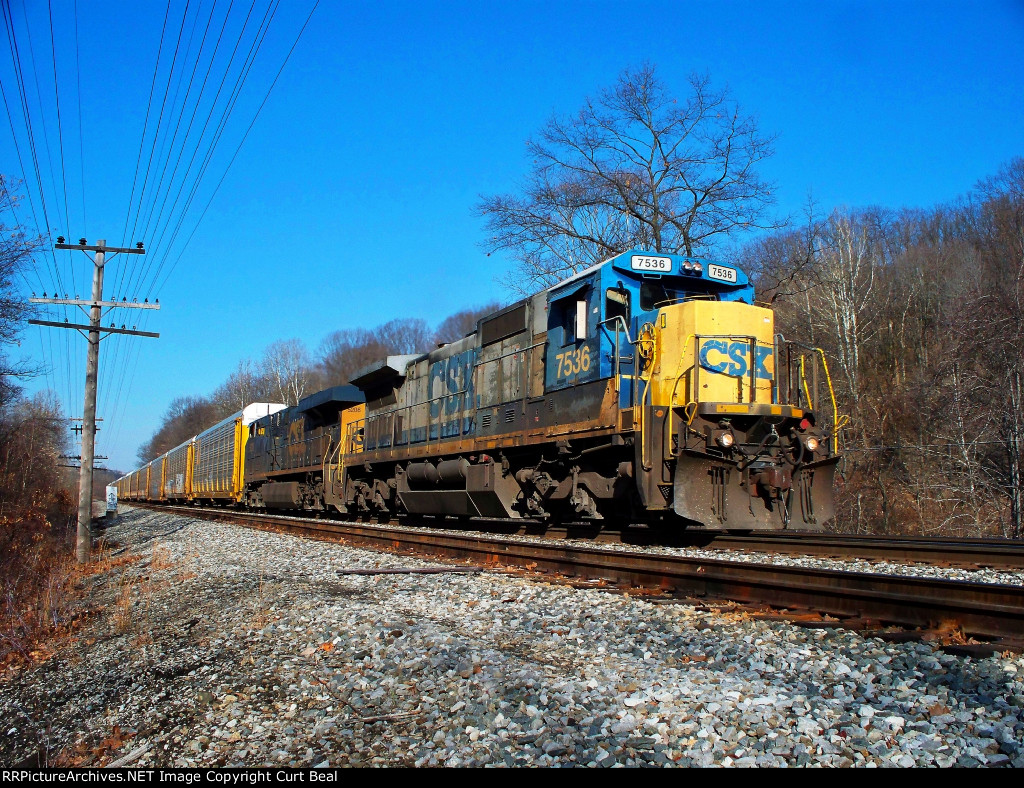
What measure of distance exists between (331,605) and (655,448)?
168 inches

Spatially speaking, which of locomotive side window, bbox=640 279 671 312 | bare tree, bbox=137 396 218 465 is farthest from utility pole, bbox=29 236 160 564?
bare tree, bbox=137 396 218 465

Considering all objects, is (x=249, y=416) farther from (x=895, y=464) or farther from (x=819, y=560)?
(x=819, y=560)

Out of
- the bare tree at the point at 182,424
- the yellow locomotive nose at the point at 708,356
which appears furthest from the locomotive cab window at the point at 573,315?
the bare tree at the point at 182,424

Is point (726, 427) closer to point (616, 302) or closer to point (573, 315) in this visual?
point (616, 302)

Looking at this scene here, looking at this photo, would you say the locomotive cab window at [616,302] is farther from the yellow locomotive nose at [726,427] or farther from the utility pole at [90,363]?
the utility pole at [90,363]

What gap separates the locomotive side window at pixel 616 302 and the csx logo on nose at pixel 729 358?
1368 mm

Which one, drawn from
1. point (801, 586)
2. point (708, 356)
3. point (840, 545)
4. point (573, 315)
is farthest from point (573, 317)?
point (801, 586)

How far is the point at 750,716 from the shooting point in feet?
10.9

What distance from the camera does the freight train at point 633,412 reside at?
8789mm

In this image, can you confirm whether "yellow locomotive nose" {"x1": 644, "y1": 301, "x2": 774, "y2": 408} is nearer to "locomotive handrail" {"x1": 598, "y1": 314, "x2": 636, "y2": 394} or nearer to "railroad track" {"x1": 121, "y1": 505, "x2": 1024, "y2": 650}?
"locomotive handrail" {"x1": 598, "y1": 314, "x2": 636, "y2": 394}

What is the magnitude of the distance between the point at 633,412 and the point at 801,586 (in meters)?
4.04

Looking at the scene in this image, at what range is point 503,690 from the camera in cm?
391

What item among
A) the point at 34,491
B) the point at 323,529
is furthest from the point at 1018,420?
the point at 34,491

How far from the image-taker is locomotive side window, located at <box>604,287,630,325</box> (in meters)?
10.1
